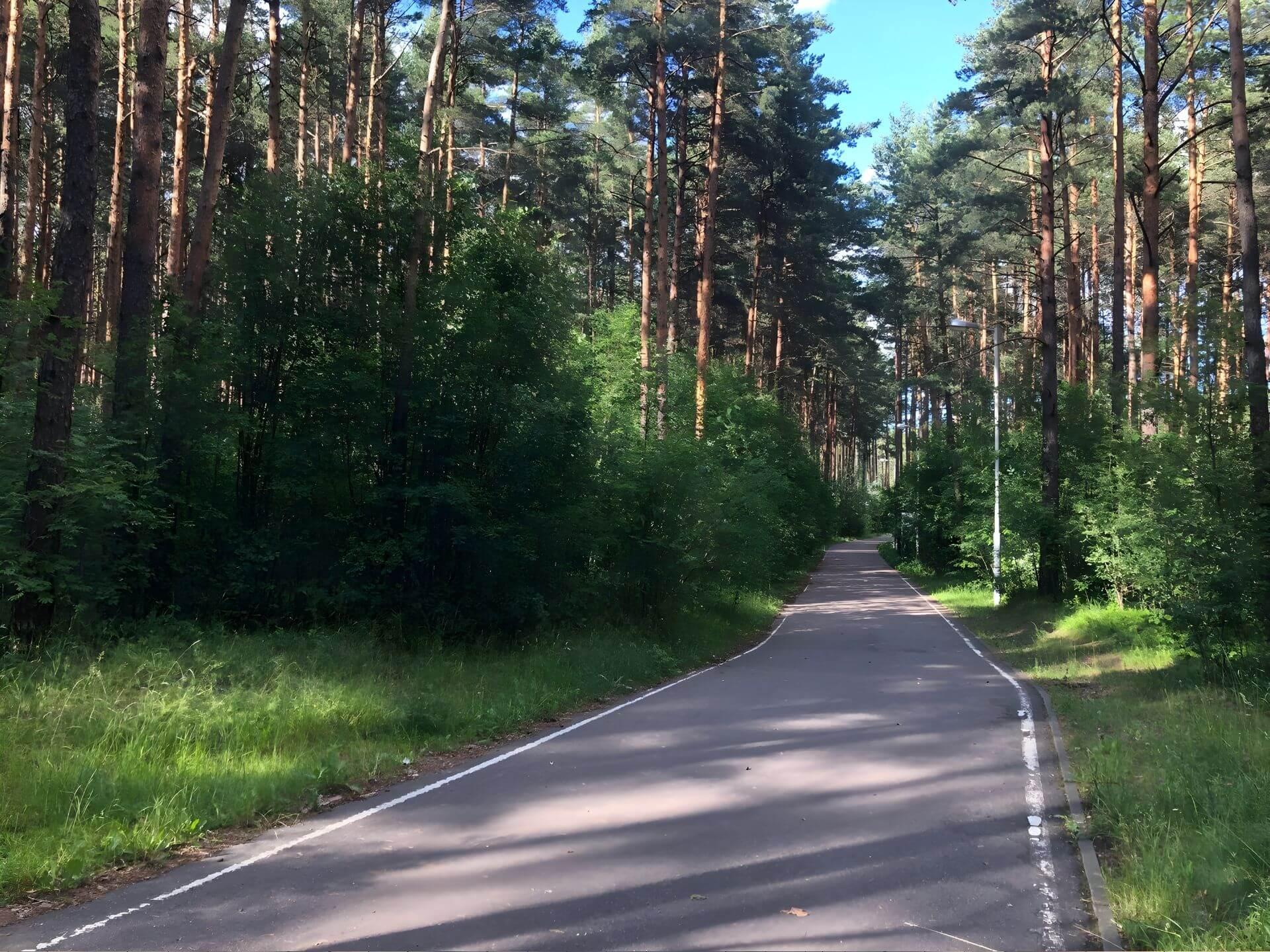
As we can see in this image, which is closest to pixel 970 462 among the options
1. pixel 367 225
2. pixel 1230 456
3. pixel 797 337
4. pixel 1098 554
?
pixel 1098 554

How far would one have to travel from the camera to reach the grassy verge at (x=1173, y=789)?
16.1 ft

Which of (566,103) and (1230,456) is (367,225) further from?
(566,103)

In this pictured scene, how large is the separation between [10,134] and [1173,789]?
18418 mm

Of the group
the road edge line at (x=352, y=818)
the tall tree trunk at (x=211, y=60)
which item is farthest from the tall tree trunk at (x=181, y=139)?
the road edge line at (x=352, y=818)

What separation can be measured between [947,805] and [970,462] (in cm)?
2644

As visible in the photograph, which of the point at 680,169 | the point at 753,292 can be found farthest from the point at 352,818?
the point at 753,292

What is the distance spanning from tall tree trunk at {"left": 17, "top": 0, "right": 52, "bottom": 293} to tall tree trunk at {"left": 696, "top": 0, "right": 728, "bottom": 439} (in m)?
16.1

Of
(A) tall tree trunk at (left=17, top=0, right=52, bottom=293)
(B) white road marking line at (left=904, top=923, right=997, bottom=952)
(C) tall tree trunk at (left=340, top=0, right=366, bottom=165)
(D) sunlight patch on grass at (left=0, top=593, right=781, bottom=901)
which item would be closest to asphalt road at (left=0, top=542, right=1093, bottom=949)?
(B) white road marking line at (left=904, top=923, right=997, bottom=952)

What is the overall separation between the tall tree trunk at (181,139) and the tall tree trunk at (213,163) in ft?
22.0

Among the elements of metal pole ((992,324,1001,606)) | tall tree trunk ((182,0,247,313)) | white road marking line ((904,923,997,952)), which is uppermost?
tall tree trunk ((182,0,247,313))

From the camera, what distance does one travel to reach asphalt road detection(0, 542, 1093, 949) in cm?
477

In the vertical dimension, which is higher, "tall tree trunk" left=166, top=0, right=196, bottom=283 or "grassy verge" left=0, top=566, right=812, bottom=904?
"tall tree trunk" left=166, top=0, right=196, bottom=283

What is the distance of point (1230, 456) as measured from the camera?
1279 centimetres

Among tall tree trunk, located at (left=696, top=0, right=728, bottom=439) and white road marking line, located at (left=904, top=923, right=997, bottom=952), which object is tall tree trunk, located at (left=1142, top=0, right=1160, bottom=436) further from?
white road marking line, located at (left=904, top=923, right=997, bottom=952)
